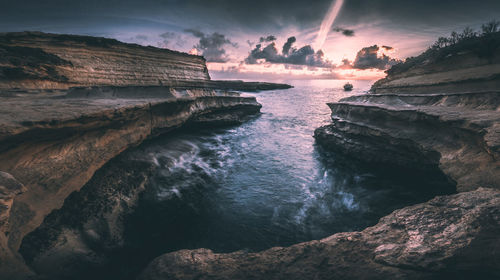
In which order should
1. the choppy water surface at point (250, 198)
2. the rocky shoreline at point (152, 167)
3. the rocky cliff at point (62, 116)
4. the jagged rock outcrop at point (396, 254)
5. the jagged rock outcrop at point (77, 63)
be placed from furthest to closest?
the jagged rock outcrop at point (77, 63), the choppy water surface at point (250, 198), the rocky cliff at point (62, 116), the rocky shoreline at point (152, 167), the jagged rock outcrop at point (396, 254)

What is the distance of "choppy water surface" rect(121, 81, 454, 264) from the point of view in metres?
3.43

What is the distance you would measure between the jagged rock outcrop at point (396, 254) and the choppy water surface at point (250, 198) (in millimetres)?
1012

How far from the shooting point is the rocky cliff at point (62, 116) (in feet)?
8.27

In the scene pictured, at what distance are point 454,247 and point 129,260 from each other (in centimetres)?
402

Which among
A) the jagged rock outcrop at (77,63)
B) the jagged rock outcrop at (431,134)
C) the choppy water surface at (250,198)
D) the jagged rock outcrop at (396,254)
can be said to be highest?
the jagged rock outcrop at (77,63)

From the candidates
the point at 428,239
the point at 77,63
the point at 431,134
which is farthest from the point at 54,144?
the point at 77,63

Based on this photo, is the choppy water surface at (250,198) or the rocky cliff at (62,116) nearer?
the rocky cliff at (62,116)

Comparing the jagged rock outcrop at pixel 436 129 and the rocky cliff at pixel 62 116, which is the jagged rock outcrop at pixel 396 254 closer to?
the jagged rock outcrop at pixel 436 129

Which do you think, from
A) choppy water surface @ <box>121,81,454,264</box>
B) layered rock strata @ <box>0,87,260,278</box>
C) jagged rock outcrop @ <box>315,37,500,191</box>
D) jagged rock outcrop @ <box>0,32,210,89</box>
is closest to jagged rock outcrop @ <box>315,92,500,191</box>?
jagged rock outcrop @ <box>315,37,500,191</box>

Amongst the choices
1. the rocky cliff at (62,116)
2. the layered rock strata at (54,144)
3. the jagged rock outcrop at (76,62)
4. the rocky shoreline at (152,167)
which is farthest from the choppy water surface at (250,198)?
the jagged rock outcrop at (76,62)

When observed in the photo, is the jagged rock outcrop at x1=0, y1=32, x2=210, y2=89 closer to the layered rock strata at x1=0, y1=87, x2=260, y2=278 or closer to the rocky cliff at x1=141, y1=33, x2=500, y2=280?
the layered rock strata at x1=0, y1=87, x2=260, y2=278

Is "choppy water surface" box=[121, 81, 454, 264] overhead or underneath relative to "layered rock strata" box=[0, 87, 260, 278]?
underneath

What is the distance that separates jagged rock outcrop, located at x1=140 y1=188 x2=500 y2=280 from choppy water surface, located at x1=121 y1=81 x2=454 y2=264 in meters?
1.01

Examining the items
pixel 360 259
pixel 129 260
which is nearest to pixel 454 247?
pixel 360 259
